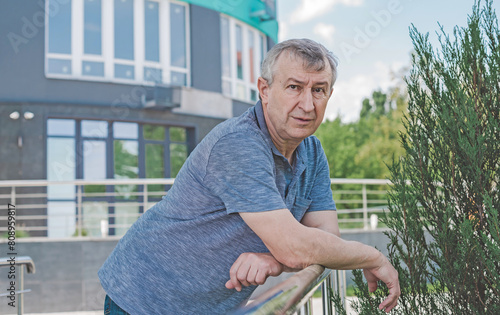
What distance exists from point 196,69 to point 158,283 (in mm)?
13803

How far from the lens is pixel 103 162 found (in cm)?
1335

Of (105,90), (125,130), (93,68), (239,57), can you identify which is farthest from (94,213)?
(239,57)

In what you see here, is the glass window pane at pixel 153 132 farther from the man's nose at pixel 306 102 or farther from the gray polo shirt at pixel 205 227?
the man's nose at pixel 306 102

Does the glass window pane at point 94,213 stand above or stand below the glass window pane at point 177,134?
below

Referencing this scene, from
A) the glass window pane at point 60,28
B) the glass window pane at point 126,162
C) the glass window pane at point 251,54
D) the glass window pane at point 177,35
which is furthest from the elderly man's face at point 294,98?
the glass window pane at point 251,54

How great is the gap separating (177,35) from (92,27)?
7.99ft

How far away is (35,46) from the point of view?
12867 mm

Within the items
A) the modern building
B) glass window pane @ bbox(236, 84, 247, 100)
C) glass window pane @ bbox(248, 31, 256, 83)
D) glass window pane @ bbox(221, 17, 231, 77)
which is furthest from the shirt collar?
glass window pane @ bbox(248, 31, 256, 83)

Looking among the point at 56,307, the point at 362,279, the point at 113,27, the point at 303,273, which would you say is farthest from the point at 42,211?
the point at 303,273

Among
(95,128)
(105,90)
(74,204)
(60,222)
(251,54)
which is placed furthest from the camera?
(251,54)

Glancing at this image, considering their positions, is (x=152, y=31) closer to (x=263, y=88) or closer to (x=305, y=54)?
(x=263, y=88)

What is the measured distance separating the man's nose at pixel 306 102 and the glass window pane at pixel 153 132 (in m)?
12.7

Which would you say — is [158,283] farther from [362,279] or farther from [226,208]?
[362,279]

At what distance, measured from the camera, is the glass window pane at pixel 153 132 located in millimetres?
14289
